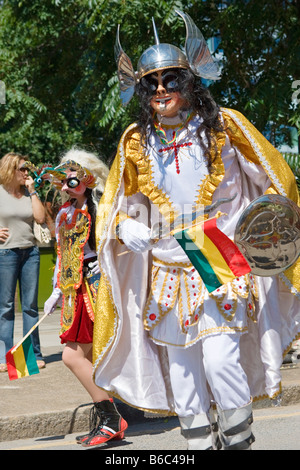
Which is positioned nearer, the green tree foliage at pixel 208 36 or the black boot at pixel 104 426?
the black boot at pixel 104 426

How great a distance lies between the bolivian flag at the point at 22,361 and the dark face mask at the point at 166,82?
187cm

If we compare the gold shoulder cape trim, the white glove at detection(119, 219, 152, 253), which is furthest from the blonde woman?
the gold shoulder cape trim

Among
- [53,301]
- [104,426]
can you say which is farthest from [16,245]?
[104,426]

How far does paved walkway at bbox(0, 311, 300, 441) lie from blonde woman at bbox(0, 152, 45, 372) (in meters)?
0.54

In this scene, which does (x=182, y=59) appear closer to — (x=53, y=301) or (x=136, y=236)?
(x=136, y=236)

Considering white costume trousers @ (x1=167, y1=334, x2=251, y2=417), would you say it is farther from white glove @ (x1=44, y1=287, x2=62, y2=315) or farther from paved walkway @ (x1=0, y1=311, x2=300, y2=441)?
white glove @ (x1=44, y1=287, x2=62, y2=315)

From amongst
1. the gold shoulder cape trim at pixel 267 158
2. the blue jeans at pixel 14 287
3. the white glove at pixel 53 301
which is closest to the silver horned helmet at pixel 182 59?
the gold shoulder cape trim at pixel 267 158

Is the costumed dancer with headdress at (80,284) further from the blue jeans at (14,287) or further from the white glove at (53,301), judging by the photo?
the blue jeans at (14,287)

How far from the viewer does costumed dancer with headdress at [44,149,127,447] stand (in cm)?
512

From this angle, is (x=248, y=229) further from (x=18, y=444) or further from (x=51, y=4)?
(x=51, y=4)

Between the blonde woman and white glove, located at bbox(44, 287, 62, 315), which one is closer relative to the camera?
white glove, located at bbox(44, 287, 62, 315)

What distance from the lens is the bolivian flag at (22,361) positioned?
521 centimetres

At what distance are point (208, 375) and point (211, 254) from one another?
558 mm
